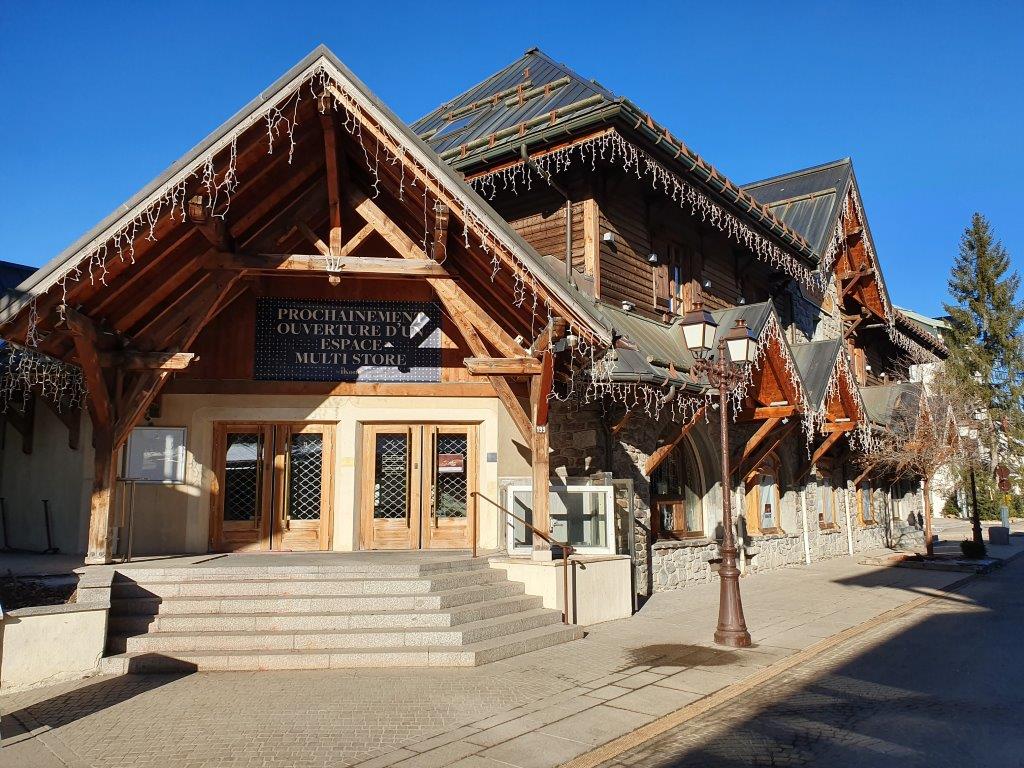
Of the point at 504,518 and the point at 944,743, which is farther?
the point at 504,518

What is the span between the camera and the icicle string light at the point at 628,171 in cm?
1224

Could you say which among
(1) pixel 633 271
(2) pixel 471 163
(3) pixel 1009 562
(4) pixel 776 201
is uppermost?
(4) pixel 776 201

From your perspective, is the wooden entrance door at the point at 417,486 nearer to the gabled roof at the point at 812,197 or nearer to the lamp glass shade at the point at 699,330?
the lamp glass shade at the point at 699,330

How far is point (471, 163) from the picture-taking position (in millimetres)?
13680

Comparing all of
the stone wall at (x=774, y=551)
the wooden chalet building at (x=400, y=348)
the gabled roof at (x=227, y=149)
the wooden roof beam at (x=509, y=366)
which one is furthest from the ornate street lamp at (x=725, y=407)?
the stone wall at (x=774, y=551)

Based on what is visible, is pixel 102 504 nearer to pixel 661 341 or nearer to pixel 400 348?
pixel 400 348

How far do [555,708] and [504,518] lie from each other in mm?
4905

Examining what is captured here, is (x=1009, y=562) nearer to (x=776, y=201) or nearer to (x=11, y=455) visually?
(x=776, y=201)

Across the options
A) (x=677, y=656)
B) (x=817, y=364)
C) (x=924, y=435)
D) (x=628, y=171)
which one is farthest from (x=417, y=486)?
(x=924, y=435)

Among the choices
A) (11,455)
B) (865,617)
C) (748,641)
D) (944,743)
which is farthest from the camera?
(11,455)

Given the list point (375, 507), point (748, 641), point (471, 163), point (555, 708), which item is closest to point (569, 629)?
point (748, 641)

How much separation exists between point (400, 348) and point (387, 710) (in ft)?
21.5

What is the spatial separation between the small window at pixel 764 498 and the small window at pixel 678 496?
5.97 ft

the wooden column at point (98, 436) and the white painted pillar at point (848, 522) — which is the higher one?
the wooden column at point (98, 436)
